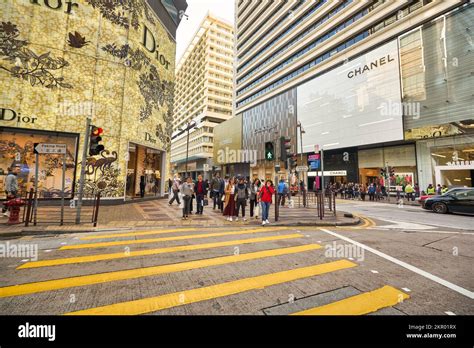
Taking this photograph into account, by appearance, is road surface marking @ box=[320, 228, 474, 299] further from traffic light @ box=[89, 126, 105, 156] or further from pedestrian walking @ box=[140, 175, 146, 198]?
pedestrian walking @ box=[140, 175, 146, 198]

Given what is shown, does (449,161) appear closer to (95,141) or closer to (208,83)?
(95,141)

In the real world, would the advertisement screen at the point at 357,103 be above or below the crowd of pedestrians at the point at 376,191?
above

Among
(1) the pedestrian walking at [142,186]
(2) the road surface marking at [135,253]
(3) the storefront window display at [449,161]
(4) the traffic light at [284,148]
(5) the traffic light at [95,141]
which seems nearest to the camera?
(2) the road surface marking at [135,253]

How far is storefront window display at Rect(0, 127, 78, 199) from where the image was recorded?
11.7 meters

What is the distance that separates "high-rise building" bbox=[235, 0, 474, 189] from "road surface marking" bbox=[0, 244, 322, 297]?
36.4ft

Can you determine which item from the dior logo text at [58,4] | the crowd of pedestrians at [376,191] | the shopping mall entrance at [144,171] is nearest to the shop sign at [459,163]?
the crowd of pedestrians at [376,191]

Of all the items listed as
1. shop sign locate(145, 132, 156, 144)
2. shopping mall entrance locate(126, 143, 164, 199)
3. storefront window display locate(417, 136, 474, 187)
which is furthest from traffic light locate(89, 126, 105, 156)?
storefront window display locate(417, 136, 474, 187)

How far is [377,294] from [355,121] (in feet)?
96.5

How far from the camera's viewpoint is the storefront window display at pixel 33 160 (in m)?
11.7

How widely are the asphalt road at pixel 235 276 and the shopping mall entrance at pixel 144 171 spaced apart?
988 centimetres

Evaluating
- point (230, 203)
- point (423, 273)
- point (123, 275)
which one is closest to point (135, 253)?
point (123, 275)

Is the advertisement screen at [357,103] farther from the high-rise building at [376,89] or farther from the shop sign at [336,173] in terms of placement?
the shop sign at [336,173]

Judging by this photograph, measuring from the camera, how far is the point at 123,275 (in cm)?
351
